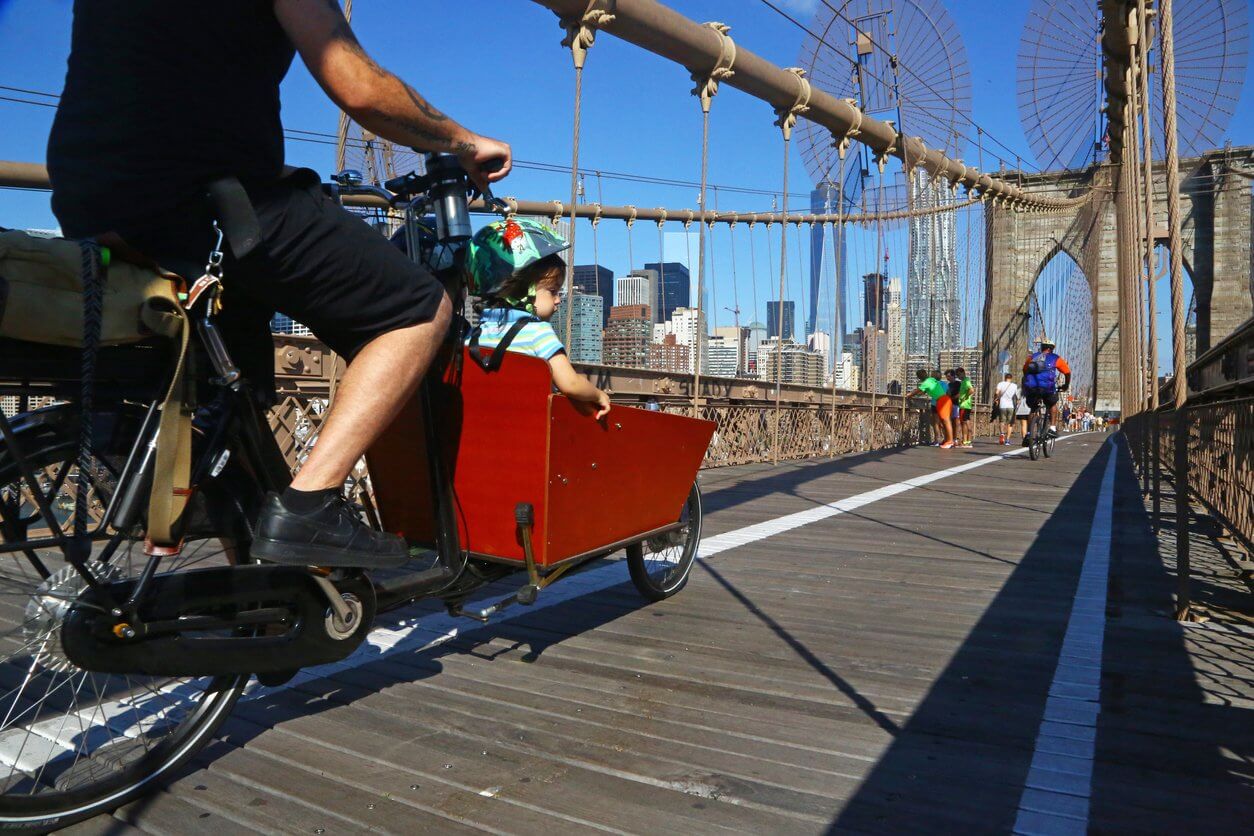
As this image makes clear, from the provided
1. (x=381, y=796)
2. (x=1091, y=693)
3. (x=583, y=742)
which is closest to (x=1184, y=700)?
(x=1091, y=693)

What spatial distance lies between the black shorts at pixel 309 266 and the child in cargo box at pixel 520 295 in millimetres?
637

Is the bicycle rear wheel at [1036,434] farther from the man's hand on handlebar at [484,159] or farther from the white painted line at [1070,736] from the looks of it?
the man's hand on handlebar at [484,159]

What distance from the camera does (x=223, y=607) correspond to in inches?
71.6

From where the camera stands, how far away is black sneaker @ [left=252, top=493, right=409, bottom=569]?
68.5 inches

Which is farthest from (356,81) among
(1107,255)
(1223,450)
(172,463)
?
(1107,255)

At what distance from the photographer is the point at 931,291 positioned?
2147cm

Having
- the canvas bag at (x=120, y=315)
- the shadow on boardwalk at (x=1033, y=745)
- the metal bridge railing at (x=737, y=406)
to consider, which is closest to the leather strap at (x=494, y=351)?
the canvas bag at (x=120, y=315)

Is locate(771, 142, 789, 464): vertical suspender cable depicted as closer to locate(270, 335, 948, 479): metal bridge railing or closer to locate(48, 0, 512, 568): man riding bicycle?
locate(270, 335, 948, 479): metal bridge railing

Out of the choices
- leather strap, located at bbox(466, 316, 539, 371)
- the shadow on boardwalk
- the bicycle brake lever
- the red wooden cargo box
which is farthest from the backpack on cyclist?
the bicycle brake lever

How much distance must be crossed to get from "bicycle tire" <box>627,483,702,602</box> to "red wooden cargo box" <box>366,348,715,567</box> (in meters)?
0.65

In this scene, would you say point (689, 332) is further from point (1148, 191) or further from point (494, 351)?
point (494, 351)

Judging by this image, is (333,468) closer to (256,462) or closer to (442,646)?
(256,462)

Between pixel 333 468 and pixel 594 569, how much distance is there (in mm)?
2545

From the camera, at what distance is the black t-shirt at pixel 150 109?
1.58 metres
